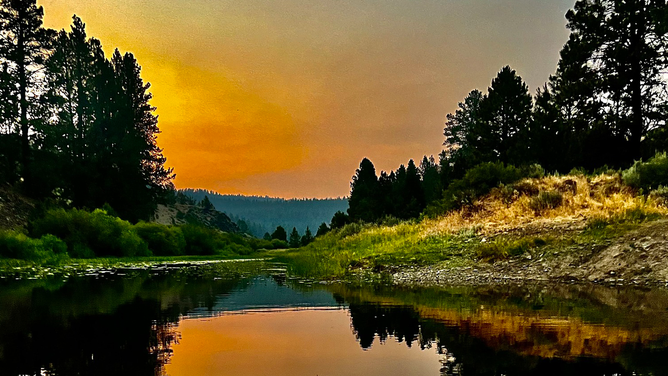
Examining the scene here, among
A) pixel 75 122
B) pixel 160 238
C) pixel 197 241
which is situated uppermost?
pixel 75 122

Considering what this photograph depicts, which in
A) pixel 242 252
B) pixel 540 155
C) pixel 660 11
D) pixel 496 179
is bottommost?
pixel 242 252

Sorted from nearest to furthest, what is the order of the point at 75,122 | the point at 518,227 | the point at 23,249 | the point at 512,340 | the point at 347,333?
the point at 512,340 < the point at 347,333 < the point at 518,227 < the point at 23,249 < the point at 75,122

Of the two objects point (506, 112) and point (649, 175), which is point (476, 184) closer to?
point (649, 175)

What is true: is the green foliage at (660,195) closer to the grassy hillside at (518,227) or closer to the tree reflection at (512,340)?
the grassy hillside at (518,227)

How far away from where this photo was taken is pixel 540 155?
138ft

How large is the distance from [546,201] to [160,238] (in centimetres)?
2861

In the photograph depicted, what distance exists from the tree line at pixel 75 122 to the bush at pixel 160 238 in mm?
6379

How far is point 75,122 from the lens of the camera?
42.6 m

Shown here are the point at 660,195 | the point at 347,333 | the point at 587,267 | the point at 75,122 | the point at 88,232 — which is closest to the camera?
the point at 347,333

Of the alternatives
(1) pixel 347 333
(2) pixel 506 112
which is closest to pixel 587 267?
(1) pixel 347 333

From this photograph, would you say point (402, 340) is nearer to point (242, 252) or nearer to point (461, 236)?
point (461, 236)

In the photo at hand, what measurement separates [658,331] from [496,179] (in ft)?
65.3

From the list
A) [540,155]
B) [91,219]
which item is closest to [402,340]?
[91,219]

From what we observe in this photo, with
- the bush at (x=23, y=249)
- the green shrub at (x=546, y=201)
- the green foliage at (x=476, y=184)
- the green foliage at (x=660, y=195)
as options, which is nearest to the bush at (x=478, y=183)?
the green foliage at (x=476, y=184)
